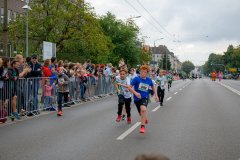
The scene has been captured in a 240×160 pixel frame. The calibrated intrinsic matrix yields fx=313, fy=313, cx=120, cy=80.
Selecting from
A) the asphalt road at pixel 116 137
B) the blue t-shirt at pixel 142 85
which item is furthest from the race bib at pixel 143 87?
the asphalt road at pixel 116 137

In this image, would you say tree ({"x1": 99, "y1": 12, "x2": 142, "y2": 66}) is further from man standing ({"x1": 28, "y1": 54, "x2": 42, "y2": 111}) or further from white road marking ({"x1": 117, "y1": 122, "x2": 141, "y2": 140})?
white road marking ({"x1": 117, "y1": 122, "x2": 141, "y2": 140})

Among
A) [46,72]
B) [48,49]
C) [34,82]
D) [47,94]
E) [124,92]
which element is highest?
[48,49]

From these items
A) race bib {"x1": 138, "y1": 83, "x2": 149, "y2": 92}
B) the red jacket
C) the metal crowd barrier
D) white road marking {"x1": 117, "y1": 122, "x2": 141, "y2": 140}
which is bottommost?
white road marking {"x1": 117, "y1": 122, "x2": 141, "y2": 140}

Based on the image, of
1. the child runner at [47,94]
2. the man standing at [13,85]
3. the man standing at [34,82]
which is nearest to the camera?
the man standing at [13,85]

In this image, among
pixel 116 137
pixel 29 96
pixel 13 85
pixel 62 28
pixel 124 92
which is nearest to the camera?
pixel 116 137

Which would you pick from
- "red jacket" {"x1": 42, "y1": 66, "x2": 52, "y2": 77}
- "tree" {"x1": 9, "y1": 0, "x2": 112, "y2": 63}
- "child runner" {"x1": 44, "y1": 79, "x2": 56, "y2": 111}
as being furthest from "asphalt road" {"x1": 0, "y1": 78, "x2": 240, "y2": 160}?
"tree" {"x1": 9, "y1": 0, "x2": 112, "y2": 63}

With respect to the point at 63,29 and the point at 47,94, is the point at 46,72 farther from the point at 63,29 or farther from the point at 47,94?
the point at 63,29

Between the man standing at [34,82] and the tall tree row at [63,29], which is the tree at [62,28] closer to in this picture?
the tall tree row at [63,29]

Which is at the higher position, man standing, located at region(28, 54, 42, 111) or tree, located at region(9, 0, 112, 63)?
tree, located at region(9, 0, 112, 63)

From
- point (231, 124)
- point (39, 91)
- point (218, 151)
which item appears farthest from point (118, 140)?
point (39, 91)

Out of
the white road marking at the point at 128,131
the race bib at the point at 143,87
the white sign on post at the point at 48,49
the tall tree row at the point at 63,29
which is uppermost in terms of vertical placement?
the tall tree row at the point at 63,29

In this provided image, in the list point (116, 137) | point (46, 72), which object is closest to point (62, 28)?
point (46, 72)

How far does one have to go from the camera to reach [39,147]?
596 cm

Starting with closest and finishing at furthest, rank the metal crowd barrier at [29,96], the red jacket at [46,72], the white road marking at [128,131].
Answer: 1. the white road marking at [128,131]
2. the metal crowd barrier at [29,96]
3. the red jacket at [46,72]
